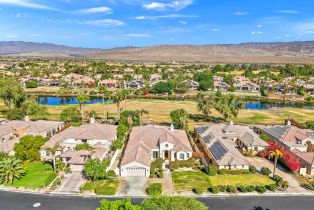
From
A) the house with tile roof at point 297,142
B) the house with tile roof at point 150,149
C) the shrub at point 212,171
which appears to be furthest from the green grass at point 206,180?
the house with tile roof at point 297,142

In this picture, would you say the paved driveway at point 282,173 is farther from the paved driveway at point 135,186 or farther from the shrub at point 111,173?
the shrub at point 111,173

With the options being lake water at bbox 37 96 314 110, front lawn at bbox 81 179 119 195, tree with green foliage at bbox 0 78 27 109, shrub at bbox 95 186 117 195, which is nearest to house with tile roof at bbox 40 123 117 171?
front lawn at bbox 81 179 119 195

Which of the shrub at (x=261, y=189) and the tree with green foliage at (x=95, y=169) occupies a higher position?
the tree with green foliage at (x=95, y=169)

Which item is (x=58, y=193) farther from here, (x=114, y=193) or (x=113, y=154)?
(x=113, y=154)

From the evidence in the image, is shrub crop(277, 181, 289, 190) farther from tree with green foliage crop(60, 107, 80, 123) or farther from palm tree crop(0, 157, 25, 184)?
tree with green foliage crop(60, 107, 80, 123)

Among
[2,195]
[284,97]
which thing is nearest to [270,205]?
[2,195]

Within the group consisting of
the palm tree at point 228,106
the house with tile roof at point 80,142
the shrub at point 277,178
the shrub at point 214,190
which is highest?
the palm tree at point 228,106
